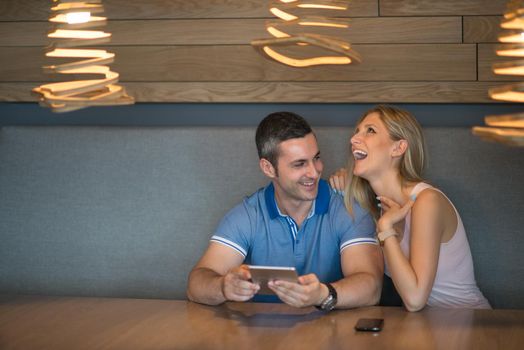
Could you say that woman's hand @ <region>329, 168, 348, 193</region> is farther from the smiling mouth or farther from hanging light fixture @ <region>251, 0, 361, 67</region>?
hanging light fixture @ <region>251, 0, 361, 67</region>

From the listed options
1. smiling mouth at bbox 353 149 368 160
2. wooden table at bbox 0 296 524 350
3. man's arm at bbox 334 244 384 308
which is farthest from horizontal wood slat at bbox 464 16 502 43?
wooden table at bbox 0 296 524 350

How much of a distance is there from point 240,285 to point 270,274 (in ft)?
0.41

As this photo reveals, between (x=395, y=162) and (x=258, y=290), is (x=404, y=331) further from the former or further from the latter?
(x=395, y=162)

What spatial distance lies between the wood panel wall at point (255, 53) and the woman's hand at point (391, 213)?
603 millimetres

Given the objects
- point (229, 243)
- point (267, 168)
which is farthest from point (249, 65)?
point (229, 243)

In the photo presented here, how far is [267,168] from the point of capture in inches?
106

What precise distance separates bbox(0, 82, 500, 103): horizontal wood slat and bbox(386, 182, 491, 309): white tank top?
19.7 inches

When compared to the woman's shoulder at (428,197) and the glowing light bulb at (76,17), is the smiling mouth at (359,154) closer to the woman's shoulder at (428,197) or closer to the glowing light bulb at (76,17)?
the woman's shoulder at (428,197)

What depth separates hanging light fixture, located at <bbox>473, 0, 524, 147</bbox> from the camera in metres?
1.66

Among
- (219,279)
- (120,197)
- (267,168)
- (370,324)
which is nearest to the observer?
(370,324)

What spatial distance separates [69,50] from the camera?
2.05 metres

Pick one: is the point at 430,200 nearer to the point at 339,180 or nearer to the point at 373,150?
the point at 373,150

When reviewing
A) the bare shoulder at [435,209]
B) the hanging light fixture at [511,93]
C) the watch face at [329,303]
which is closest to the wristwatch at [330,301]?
the watch face at [329,303]

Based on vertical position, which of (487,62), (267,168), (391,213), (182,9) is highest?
(182,9)
